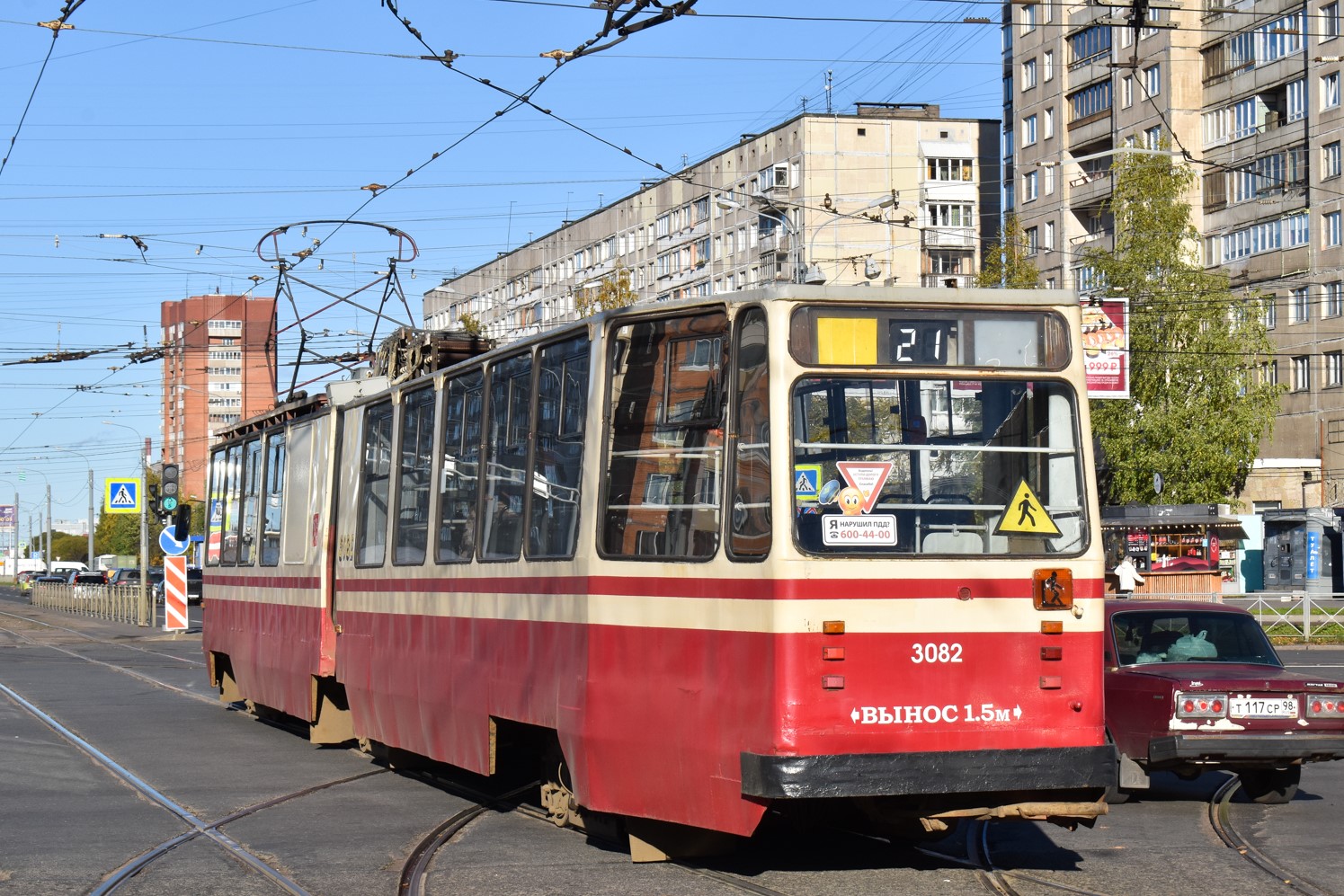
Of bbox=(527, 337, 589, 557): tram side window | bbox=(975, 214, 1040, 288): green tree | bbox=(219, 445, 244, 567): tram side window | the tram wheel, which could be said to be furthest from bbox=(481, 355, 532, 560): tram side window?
bbox=(975, 214, 1040, 288): green tree

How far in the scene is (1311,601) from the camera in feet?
110

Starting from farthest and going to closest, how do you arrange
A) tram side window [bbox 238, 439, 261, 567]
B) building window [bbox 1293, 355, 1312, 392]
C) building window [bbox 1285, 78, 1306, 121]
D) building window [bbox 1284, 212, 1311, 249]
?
building window [bbox 1293, 355, 1312, 392] → building window [bbox 1284, 212, 1311, 249] → building window [bbox 1285, 78, 1306, 121] → tram side window [bbox 238, 439, 261, 567]

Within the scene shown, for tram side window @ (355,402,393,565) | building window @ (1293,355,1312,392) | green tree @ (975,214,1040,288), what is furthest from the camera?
building window @ (1293,355,1312,392)

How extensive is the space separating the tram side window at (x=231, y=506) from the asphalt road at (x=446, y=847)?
3.31m

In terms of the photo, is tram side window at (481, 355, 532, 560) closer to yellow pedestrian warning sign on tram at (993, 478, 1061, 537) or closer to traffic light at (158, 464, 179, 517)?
yellow pedestrian warning sign on tram at (993, 478, 1061, 537)

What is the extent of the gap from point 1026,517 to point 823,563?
1085 millimetres

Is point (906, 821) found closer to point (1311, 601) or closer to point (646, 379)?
point (646, 379)

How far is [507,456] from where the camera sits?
10.6 m

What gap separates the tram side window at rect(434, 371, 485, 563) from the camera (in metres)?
11.1

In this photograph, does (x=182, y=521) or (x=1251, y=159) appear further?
(x=1251, y=159)

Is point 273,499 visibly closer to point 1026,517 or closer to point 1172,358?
point 1026,517

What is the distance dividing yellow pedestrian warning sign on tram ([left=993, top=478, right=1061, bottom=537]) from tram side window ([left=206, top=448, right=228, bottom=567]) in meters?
12.9

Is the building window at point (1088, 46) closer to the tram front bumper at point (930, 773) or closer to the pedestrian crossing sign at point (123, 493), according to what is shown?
the pedestrian crossing sign at point (123, 493)

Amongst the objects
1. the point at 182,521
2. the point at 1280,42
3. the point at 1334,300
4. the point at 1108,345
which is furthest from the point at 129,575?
the point at 1108,345
